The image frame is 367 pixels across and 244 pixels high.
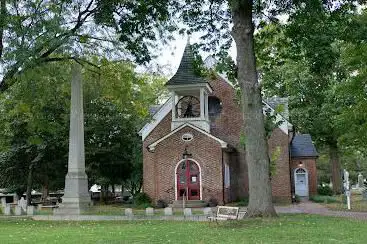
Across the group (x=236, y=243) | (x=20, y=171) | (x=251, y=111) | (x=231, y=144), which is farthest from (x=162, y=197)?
(x=236, y=243)

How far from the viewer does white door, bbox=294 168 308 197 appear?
3741cm

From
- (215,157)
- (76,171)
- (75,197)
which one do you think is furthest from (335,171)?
(75,197)

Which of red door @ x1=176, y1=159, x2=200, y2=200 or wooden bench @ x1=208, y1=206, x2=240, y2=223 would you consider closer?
wooden bench @ x1=208, y1=206, x2=240, y2=223

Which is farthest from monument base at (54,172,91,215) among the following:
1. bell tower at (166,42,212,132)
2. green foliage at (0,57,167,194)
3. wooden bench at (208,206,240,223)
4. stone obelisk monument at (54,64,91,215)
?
bell tower at (166,42,212,132)

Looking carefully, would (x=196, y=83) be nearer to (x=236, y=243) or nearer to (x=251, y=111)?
(x=251, y=111)

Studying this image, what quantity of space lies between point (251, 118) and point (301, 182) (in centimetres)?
2241

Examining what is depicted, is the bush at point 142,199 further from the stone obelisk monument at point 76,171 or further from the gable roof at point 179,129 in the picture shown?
the stone obelisk monument at point 76,171

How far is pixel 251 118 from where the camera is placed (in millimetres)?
16938

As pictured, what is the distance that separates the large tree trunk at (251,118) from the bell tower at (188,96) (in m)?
12.5

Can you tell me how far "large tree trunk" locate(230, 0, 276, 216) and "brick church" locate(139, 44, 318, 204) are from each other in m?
11.0

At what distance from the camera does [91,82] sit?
1134 inches

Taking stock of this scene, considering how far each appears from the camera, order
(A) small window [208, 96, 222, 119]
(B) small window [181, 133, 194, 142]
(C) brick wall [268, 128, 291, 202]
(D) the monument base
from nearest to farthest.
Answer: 1. (D) the monument base
2. (B) small window [181, 133, 194, 142]
3. (C) brick wall [268, 128, 291, 202]
4. (A) small window [208, 96, 222, 119]

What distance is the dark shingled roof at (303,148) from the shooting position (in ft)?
125

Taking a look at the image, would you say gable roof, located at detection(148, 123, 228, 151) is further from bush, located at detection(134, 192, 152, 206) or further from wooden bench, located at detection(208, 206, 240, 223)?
wooden bench, located at detection(208, 206, 240, 223)
